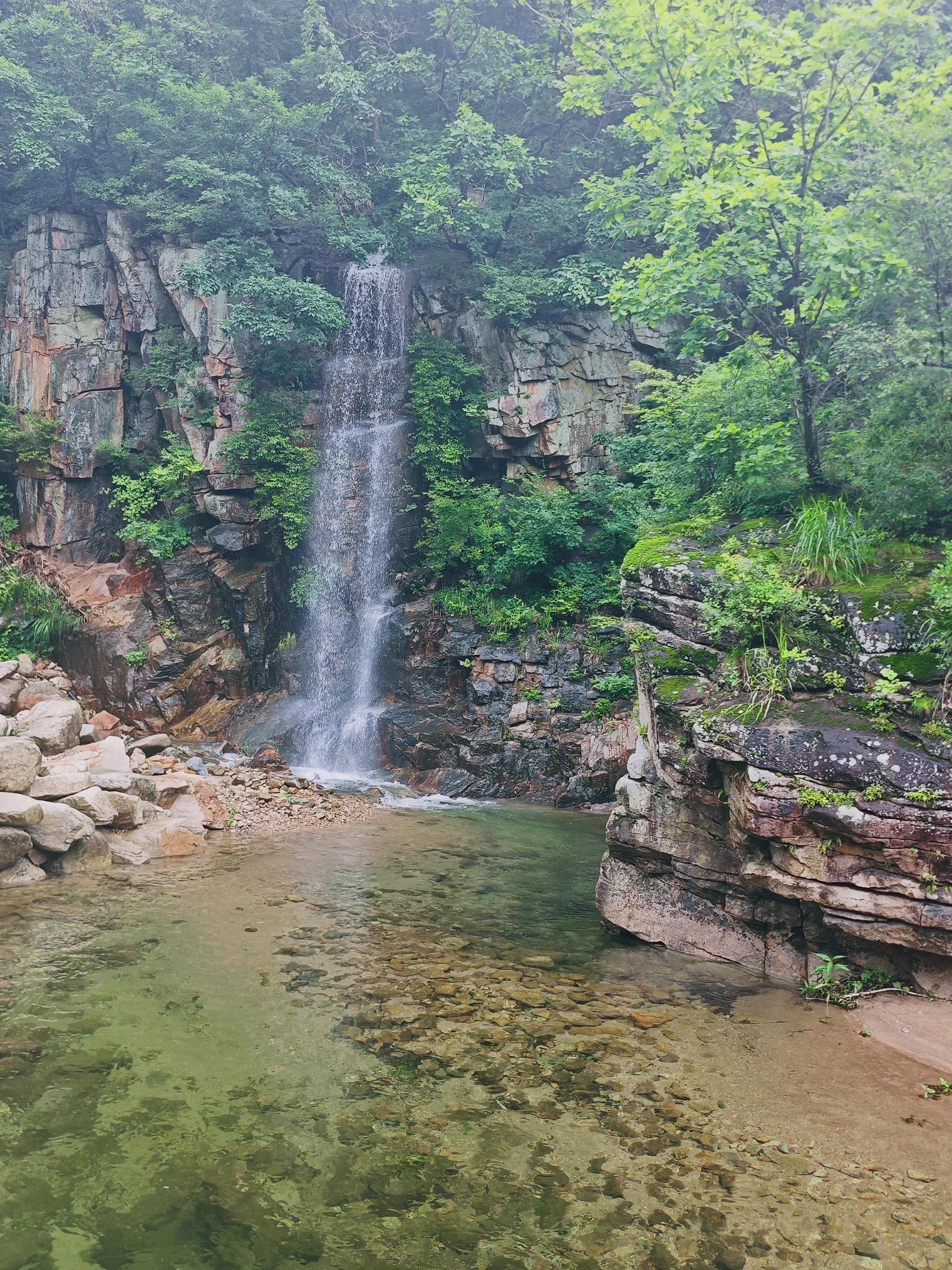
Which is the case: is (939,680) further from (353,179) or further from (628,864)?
(353,179)

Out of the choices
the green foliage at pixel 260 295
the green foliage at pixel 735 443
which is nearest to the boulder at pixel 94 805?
the green foliage at pixel 735 443

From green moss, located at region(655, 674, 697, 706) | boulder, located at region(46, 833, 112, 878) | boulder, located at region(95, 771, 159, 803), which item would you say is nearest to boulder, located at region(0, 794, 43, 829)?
boulder, located at region(46, 833, 112, 878)

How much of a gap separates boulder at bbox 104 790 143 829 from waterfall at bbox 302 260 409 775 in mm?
6589

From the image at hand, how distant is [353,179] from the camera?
2130 cm

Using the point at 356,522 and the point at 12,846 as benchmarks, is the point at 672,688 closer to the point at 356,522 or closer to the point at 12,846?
the point at 12,846

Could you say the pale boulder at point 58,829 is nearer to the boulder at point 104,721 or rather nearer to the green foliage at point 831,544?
the boulder at point 104,721

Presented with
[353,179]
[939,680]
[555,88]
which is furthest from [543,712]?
[555,88]

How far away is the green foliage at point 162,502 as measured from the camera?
18.0 m

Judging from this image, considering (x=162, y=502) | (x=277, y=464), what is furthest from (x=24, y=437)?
(x=277, y=464)

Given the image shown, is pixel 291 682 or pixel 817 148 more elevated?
pixel 817 148

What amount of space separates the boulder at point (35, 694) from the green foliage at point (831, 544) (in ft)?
41.4

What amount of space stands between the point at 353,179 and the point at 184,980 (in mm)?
22201

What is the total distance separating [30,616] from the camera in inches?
677

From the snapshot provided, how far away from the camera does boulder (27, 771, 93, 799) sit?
9094 mm
